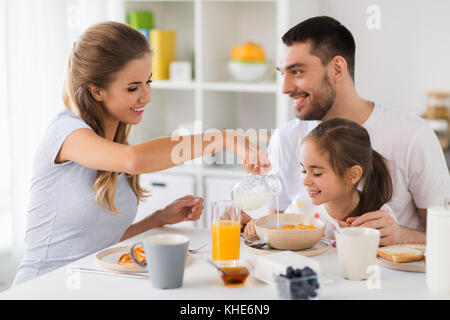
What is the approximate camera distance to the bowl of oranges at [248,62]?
10.4 ft

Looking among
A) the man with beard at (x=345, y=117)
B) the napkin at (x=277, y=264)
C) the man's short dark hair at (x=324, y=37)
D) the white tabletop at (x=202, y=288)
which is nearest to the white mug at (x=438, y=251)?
the white tabletop at (x=202, y=288)

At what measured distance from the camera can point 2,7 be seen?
3.06 m

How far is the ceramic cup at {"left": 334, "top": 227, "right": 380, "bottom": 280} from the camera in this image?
1309 mm

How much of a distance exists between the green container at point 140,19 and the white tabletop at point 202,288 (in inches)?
87.3

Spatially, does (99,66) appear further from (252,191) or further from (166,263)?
(166,263)

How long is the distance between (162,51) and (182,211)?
171 cm

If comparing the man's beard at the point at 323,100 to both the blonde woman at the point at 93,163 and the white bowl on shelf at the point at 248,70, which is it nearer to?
the blonde woman at the point at 93,163

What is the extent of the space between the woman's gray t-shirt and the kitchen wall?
6.45ft

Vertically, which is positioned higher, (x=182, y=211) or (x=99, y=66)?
(x=99, y=66)

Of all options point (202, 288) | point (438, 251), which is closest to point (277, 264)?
point (202, 288)

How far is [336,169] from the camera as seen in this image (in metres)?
1.82

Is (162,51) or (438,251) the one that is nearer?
(438,251)

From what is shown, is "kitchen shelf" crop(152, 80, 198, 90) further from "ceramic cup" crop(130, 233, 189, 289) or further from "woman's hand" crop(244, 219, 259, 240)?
"ceramic cup" crop(130, 233, 189, 289)

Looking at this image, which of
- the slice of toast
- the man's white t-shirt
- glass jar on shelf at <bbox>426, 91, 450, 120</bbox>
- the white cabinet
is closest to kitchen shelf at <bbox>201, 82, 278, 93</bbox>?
the white cabinet
